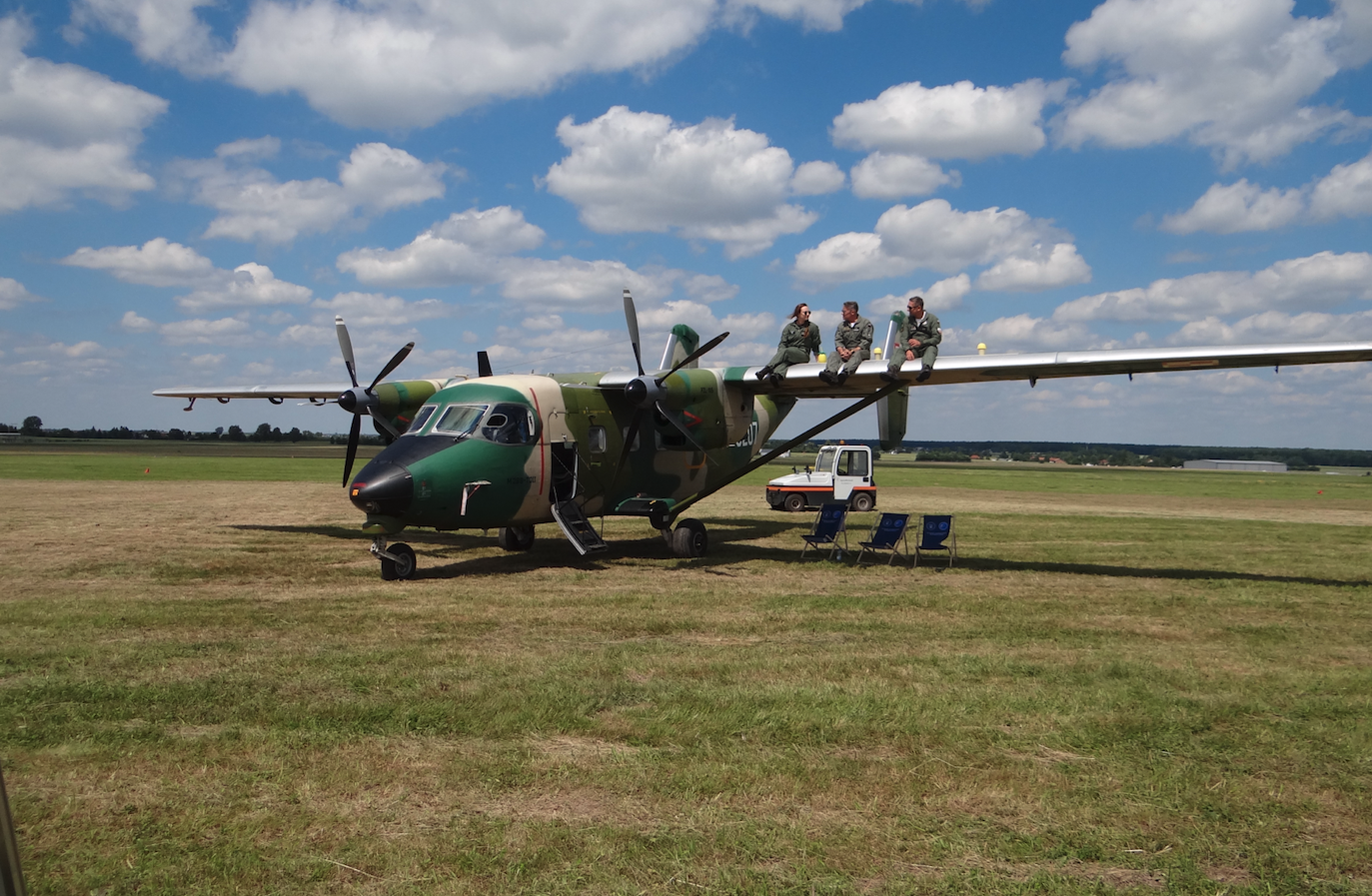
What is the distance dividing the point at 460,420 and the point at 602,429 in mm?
3121

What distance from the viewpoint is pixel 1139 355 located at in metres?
15.0

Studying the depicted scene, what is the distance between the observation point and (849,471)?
31.8m

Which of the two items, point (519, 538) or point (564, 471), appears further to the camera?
point (519, 538)

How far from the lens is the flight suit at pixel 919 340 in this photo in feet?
53.0

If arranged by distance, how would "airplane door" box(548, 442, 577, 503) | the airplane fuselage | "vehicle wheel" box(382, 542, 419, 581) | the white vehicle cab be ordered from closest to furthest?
1. the airplane fuselage
2. "vehicle wheel" box(382, 542, 419, 581)
3. "airplane door" box(548, 442, 577, 503)
4. the white vehicle cab

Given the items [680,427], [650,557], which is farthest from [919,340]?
[650,557]

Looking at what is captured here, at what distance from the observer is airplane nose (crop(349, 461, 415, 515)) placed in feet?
45.1

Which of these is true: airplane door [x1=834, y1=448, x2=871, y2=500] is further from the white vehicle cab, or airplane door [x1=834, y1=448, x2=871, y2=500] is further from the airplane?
the airplane

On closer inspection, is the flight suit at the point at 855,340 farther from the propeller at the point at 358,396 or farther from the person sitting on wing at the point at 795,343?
the propeller at the point at 358,396

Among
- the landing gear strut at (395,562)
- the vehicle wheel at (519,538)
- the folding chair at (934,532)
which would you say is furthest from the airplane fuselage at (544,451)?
the folding chair at (934,532)

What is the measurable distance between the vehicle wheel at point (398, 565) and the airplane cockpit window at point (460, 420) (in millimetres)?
2037

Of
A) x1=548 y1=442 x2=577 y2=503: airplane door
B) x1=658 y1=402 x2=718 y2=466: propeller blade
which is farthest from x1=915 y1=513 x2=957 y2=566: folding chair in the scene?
x1=548 y1=442 x2=577 y2=503: airplane door

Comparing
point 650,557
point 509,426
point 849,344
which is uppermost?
point 849,344

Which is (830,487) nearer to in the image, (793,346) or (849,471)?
(849,471)
